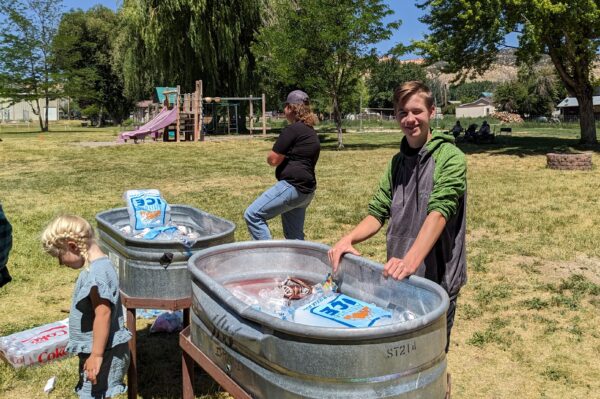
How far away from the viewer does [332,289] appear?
8.00 ft

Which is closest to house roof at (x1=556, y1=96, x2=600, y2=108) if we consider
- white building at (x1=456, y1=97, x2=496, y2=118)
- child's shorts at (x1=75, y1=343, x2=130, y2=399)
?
white building at (x1=456, y1=97, x2=496, y2=118)

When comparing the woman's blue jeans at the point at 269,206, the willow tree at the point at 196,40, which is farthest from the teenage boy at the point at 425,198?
the willow tree at the point at 196,40

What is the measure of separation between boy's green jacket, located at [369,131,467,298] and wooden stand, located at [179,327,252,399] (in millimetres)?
951

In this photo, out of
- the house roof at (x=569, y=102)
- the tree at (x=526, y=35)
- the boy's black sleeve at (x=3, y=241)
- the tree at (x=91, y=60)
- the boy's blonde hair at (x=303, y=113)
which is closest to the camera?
the boy's black sleeve at (x=3, y=241)

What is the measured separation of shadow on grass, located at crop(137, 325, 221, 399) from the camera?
3564 mm

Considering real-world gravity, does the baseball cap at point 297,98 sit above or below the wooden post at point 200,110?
below

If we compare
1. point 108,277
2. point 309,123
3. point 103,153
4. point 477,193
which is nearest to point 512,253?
point 309,123

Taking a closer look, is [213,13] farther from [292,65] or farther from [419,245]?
[419,245]

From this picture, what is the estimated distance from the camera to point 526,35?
18.2 m

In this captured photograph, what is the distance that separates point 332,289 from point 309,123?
8.52 ft

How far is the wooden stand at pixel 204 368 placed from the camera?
2059mm

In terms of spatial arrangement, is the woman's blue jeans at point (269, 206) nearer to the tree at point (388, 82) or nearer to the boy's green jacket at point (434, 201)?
the boy's green jacket at point (434, 201)

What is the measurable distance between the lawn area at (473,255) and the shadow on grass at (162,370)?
11 millimetres

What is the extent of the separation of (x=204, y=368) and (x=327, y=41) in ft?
67.3
